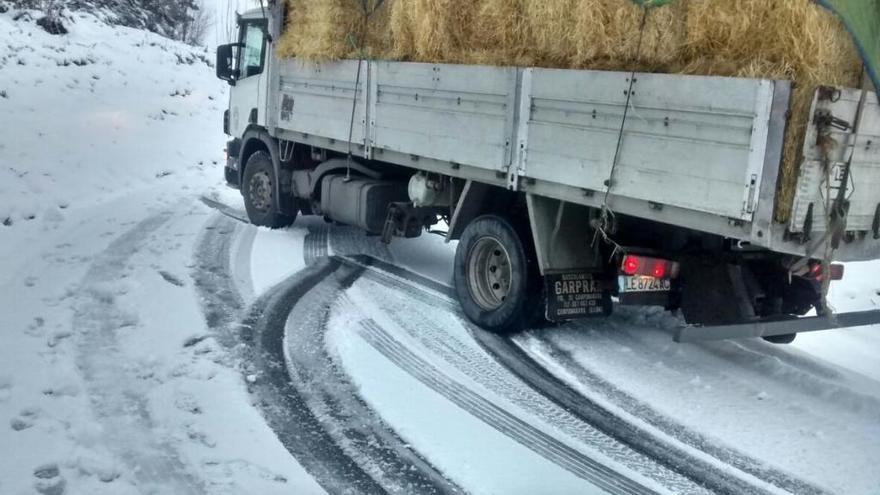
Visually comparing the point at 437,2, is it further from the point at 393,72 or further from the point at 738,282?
the point at 738,282

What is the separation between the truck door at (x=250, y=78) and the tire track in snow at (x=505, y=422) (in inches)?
212

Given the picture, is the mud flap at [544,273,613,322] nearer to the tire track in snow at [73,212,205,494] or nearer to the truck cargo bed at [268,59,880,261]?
the truck cargo bed at [268,59,880,261]

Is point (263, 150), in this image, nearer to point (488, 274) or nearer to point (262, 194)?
point (262, 194)

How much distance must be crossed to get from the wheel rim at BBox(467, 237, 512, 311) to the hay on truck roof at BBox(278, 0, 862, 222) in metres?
1.70

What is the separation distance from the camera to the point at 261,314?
756cm

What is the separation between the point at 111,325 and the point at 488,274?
331cm

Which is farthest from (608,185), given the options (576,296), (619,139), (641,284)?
(576,296)

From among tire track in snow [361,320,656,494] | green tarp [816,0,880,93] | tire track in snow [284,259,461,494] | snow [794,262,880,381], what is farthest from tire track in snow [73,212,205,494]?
snow [794,262,880,381]

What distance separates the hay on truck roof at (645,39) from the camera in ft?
16.1

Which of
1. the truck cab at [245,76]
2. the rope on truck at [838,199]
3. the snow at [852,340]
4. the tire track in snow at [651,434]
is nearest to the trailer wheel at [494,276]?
the tire track in snow at [651,434]

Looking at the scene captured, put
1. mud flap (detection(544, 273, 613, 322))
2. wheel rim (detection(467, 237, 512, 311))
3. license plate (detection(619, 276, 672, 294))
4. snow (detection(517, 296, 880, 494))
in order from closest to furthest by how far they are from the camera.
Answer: snow (detection(517, 296, 880, 494))
license plate (detection(619, 276, 672, 294))
mud flap (detection(544, 273, 613, 322))
wheel rim (detection(467, 237, 512, 311))

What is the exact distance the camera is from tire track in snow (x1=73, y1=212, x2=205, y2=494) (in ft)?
14.9

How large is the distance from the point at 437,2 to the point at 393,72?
1.03 m

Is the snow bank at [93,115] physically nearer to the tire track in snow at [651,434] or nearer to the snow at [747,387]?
the tire track in snow at [651,434]
